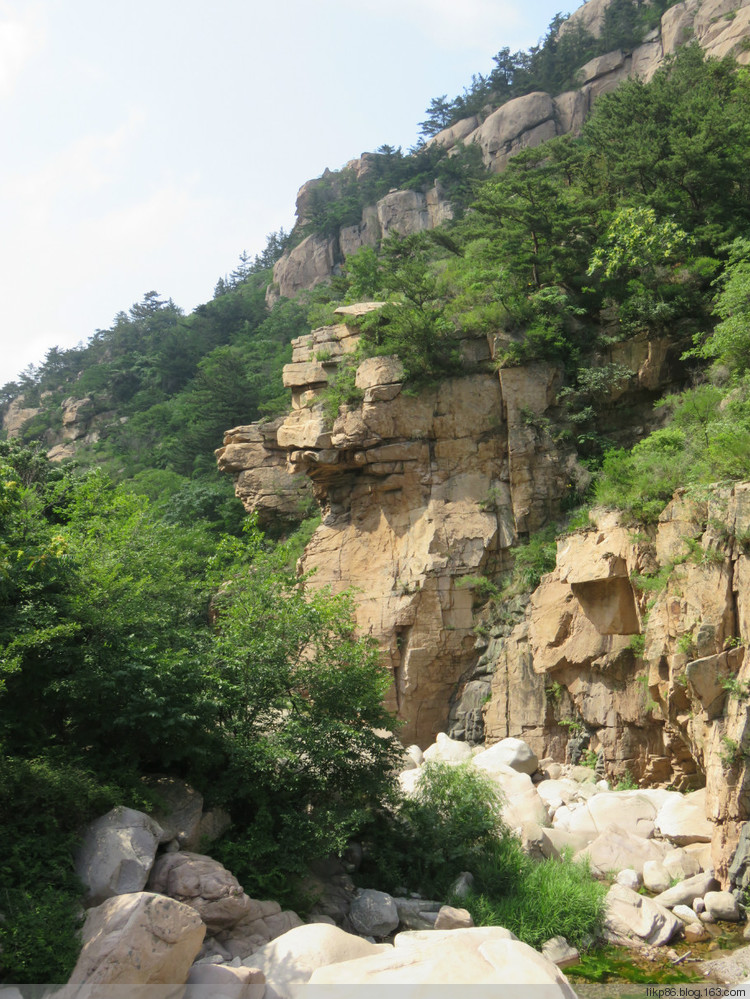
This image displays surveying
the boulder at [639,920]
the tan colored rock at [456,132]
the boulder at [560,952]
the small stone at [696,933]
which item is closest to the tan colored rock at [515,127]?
the tan colored rock at [456,132]

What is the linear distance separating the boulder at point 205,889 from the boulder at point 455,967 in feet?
5.75

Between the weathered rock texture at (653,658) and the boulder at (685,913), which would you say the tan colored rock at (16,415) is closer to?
the weathered rock texture at (653,658)

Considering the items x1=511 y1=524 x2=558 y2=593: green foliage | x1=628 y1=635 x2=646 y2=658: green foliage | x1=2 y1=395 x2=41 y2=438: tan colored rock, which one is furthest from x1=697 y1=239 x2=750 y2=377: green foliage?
x1=2 y1=395 x2=41 y2=438: tan colored rock

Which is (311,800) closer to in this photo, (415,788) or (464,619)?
(415,788)

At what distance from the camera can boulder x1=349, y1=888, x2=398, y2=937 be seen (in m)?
11.1

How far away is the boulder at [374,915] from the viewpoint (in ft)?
36.3

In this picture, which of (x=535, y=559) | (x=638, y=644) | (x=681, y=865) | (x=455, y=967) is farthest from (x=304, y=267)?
(x=455, y=967)

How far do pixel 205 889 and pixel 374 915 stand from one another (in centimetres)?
271

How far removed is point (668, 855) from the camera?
42.5 ft

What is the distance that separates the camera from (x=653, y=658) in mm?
15461

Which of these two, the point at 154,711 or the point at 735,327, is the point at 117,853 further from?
the point at 735,327

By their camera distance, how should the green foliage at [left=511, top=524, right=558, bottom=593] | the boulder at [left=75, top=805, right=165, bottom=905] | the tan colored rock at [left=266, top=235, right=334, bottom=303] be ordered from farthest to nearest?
1. the tan colored rock at [left=266, top=235, right=334, bottom=303]
2. the green foliage at [left=511, top=524, right=558, bottom=593]
3. the boulder at [left=75, top=805, right=165, bottom=905]

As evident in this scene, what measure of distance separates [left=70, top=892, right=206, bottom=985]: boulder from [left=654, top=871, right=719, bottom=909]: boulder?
7.16 metres

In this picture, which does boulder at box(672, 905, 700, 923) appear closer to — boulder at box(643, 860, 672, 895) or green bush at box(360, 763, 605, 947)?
boulder at box(643, 860, 672, 895)
